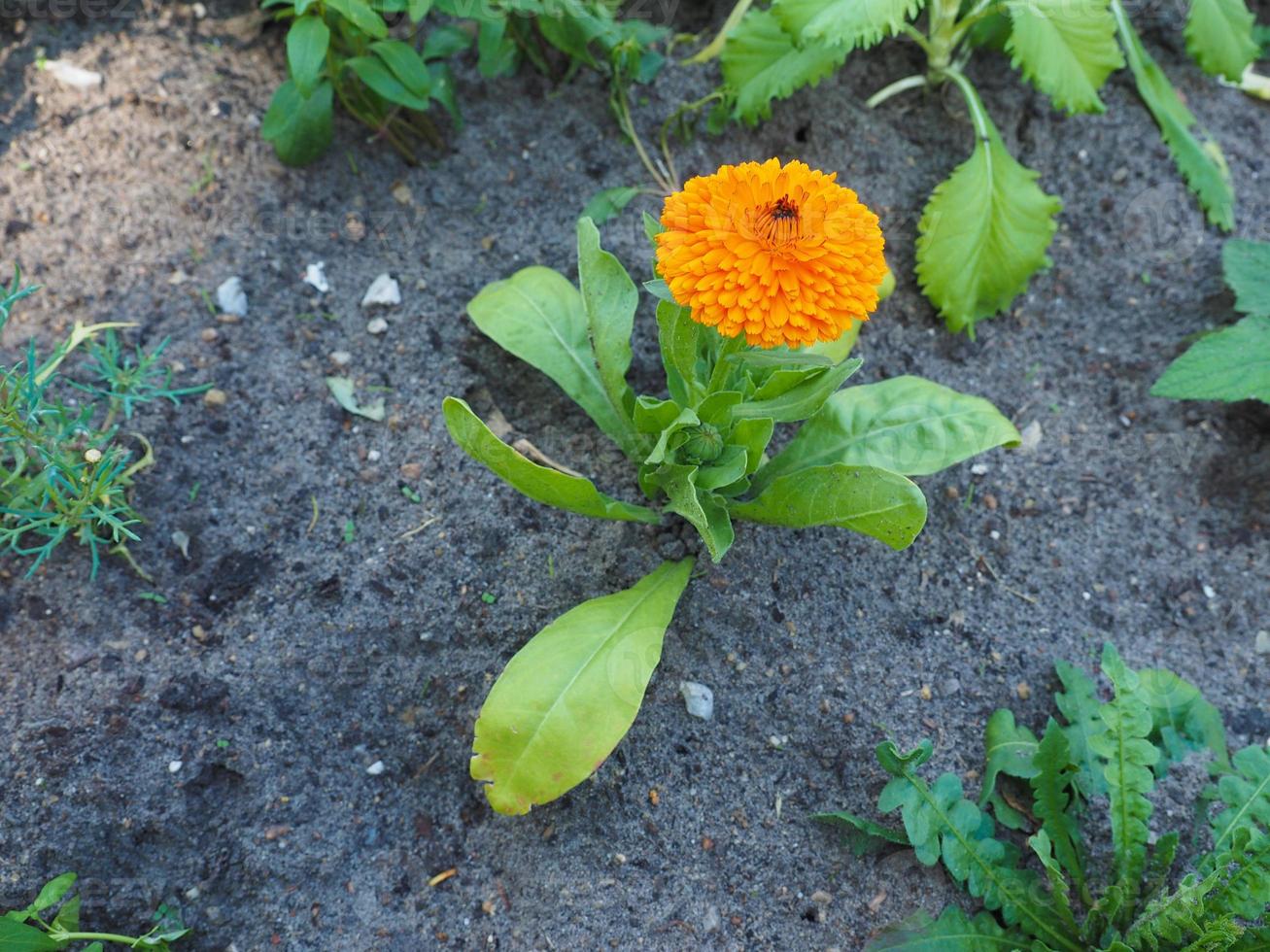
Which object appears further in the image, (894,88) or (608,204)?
(894,88)

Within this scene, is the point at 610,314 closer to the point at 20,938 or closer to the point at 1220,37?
the point at 20,938

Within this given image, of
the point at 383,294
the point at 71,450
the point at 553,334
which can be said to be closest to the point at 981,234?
the point at 553,334

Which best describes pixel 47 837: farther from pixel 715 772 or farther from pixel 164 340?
pixel 715 772

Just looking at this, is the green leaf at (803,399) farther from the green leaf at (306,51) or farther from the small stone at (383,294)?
the green leaf at (306,51)

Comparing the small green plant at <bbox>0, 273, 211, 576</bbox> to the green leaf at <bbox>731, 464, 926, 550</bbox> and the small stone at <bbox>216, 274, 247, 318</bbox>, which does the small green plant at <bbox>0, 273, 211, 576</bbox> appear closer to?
the small stone at <bbox>216, 274, 247, 318</bbox>

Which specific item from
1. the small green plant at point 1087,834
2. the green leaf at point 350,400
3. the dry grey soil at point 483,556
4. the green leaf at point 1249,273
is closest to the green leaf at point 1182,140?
the dry grey soil at point 483,556
